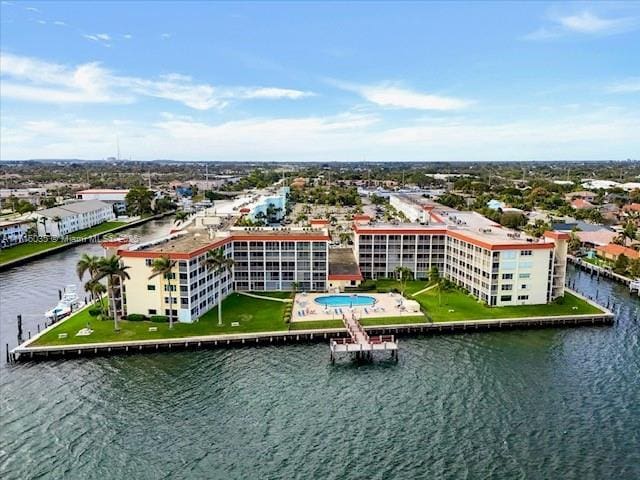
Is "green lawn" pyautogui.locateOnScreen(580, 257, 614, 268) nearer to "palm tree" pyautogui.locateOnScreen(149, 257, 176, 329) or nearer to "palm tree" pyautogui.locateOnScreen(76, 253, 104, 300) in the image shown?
"palm tree" pyautogui.locateOnScreen(149, 257, 176, 329)

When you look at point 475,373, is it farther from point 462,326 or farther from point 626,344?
point 626,344

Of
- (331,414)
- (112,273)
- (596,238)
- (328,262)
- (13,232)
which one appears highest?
(112,273)

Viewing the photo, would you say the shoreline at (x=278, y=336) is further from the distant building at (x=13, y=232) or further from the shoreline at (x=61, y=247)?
the distant building at (x=13, y=232)

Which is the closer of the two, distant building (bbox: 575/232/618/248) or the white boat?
the white boat

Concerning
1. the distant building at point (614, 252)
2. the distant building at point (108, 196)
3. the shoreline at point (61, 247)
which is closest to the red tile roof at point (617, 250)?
the distant building at point (614, 252)

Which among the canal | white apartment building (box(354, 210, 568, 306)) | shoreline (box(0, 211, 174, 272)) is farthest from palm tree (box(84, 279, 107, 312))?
shoreline (box(0, 211, 174, 272))

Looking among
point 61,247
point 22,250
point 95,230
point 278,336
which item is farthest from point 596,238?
point 95,230

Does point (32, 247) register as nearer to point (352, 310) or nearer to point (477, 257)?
point (352, 310)
